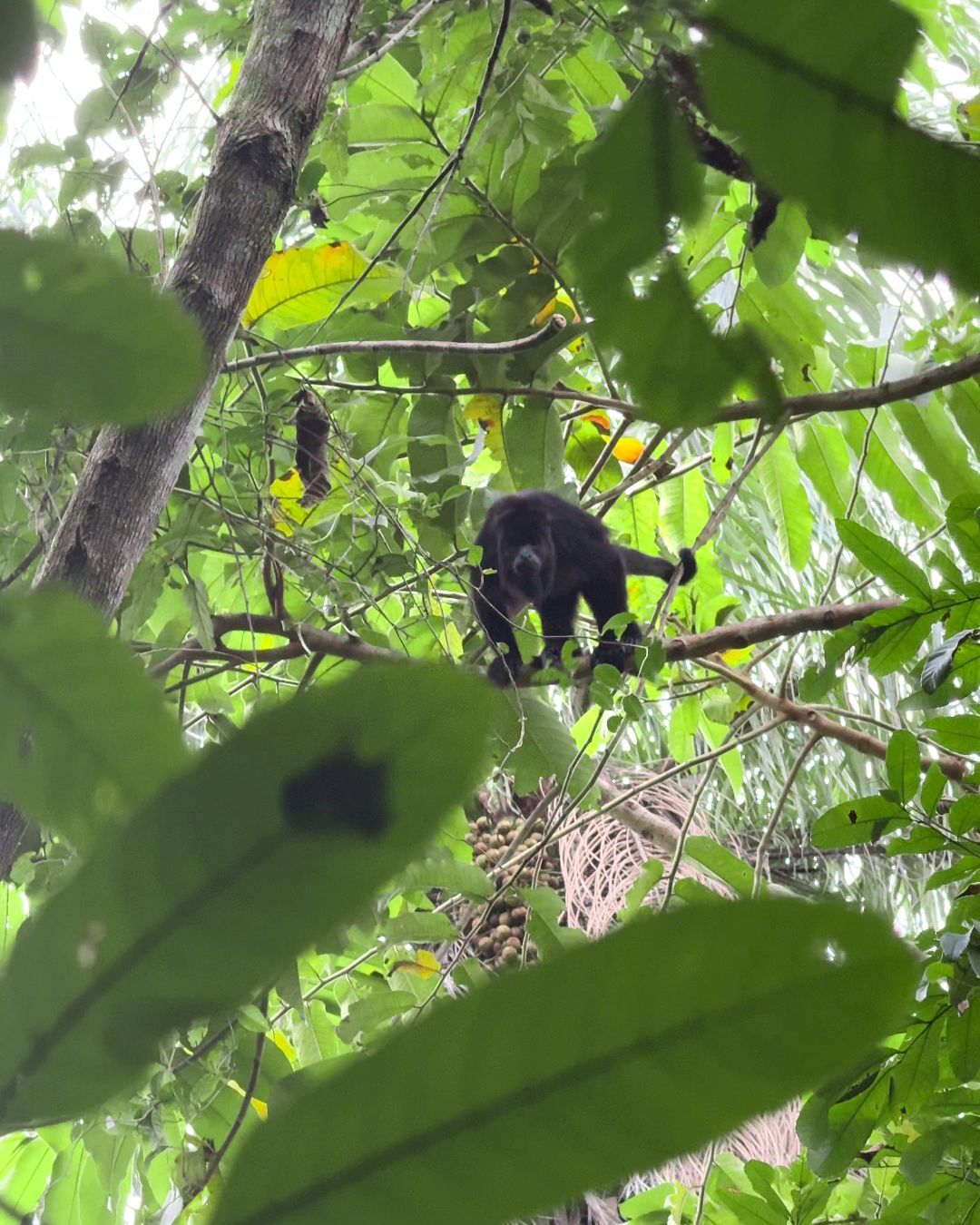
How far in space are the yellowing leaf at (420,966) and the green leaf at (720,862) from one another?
1.58 ft

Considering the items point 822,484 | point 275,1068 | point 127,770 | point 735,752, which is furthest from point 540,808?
point 127,770

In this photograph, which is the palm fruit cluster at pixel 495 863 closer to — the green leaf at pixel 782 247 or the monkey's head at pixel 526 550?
the monkey's head at pixel 526 550

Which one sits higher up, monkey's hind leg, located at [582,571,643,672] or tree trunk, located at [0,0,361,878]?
tree trunk, located at [0,0,361,878]

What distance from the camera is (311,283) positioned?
151 centimetres

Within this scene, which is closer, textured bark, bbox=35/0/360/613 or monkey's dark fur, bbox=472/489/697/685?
textured bark, bbox=35/0/360/613

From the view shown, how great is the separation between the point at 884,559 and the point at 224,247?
2.65 ft

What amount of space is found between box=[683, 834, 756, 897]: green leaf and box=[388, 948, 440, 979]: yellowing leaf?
48cm

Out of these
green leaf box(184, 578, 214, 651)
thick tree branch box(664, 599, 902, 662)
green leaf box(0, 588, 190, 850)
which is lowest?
thick tree branch box(664, 599, 902, 662)

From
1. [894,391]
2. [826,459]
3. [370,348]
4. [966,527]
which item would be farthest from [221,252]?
[826,459]

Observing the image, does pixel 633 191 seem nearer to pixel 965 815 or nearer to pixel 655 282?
pixel 655 282

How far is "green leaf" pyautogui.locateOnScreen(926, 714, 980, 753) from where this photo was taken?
1204 mm

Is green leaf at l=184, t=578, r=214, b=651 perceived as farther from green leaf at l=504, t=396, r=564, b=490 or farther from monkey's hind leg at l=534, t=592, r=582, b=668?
monkey's hind leg at l=534, t=592, r=582, b=668

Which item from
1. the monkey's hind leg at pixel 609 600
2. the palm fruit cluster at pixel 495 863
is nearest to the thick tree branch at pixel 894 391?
the monkey's hind leg at pixel 609 600

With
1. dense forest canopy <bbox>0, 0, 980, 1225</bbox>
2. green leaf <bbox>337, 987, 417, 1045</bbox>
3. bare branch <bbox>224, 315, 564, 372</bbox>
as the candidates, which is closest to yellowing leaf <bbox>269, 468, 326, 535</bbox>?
dense forest canopy <bbox>0, 0, 980, 1225</bbox>
